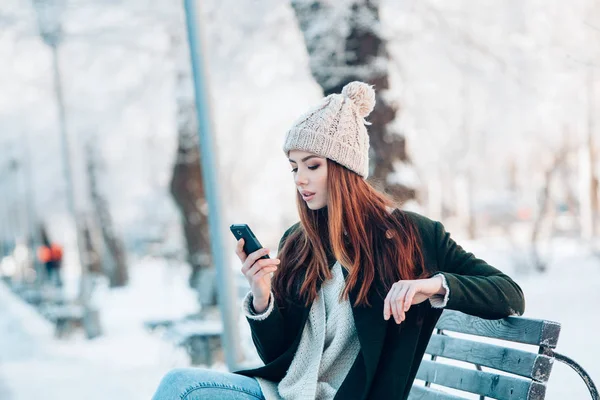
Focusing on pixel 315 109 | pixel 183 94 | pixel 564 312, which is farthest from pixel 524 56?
pixel 315 109

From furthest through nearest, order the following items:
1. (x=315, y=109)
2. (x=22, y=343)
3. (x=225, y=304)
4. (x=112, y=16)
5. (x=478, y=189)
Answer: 1. (x=478, y=189)
2. (x=22, y=343)
3. (x=112, y=16)
4. (x=225, y=304)
5. (x=315, y=109)

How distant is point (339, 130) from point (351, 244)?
0.39m

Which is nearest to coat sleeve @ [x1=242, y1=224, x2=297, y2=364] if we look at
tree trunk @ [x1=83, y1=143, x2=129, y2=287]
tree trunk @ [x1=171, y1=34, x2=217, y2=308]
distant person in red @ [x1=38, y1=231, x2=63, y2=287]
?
tree trunk @ [x1=171, y1=34, x2=217, y2=308]

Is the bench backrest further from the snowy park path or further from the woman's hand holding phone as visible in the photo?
the snowy park path

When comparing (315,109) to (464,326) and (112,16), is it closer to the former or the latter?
(464,326)

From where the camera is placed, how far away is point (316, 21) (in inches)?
326

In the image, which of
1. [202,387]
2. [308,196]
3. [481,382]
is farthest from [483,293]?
[202,387]

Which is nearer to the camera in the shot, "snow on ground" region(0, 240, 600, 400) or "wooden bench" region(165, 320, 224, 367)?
"snow on ground" region(0, 240, 600, 400)

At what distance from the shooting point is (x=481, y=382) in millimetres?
2893

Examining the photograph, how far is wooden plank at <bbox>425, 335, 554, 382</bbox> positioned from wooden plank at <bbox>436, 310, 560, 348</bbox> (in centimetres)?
4

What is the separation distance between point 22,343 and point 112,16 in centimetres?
544

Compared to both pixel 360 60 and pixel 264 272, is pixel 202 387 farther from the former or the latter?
pixel 360 60

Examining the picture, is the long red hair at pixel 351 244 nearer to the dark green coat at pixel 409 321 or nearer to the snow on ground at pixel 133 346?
the dark green coat at pixel 409 321

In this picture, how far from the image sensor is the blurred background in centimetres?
800
